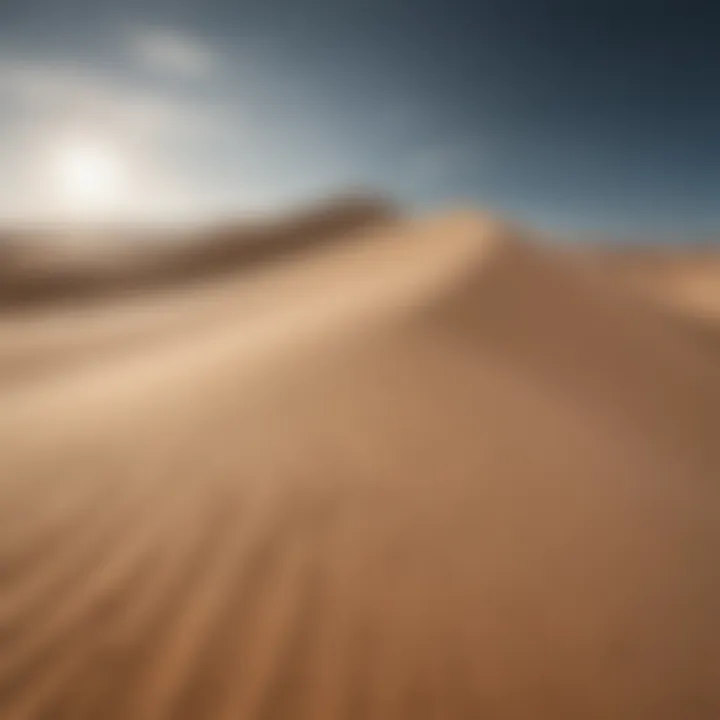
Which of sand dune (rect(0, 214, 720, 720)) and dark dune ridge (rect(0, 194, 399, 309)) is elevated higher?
dark dune ridge (rect(0, 194, 399, 309))

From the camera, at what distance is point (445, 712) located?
1.68 meters

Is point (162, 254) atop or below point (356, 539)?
atop

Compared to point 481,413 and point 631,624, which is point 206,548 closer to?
point 631,624

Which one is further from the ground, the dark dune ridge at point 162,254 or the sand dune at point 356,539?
the dark dune ridge at point 162,254

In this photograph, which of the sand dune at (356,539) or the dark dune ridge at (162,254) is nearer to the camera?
the sand dune at (356,539)

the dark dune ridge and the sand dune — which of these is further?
the dark dune ridge

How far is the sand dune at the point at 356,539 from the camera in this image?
69.2 inches

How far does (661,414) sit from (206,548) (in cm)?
398

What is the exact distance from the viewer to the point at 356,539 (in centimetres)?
228

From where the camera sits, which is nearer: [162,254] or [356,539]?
[356,539]

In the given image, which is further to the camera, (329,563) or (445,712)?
(329,563)

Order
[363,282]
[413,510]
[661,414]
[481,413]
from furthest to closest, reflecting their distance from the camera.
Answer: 1. [363,282]
2. [661,414]
3. [481,413]
4. [413,510]

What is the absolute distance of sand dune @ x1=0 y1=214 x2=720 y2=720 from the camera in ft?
5.77

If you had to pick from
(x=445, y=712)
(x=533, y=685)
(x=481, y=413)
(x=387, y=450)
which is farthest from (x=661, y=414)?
(x=445, y=712)
